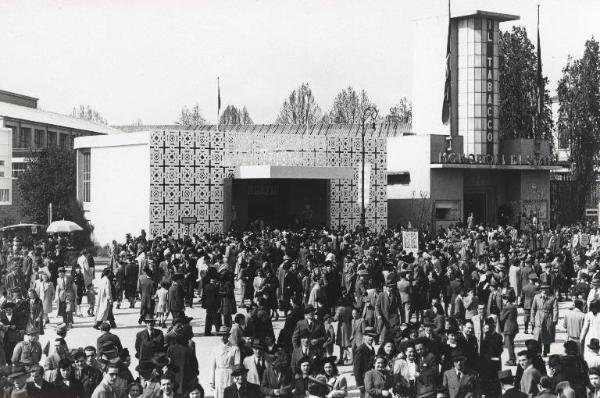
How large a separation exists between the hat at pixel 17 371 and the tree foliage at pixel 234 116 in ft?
217

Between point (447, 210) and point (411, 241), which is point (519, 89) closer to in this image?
point (447, 210)

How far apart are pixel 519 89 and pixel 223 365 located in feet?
149

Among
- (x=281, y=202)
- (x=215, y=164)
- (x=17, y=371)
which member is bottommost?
(x=17, y=371)

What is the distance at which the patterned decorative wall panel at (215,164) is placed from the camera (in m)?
35.7

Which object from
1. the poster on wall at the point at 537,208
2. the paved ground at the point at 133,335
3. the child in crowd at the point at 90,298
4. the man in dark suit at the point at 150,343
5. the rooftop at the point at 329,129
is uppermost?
the rooftop at the point at 329,129

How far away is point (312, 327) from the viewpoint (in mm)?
12922

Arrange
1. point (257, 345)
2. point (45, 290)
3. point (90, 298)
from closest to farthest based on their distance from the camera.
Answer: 1. point (257, 345)
2. point (45, 290)
3. point (90, 298)

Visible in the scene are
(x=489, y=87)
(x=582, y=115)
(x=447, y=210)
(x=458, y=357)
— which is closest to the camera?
(x=458, y=357)

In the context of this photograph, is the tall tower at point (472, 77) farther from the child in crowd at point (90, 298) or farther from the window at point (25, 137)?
the child in crowd at point (90, 298)

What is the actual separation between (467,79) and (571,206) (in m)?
11.8

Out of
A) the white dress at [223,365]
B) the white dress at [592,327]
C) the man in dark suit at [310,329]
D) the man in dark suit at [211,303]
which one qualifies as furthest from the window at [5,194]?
the white dress at [592,327]

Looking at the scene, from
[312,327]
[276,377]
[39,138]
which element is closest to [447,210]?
[39,138]

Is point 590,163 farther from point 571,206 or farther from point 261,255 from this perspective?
point 261,255

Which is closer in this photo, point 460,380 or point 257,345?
point 460,380
